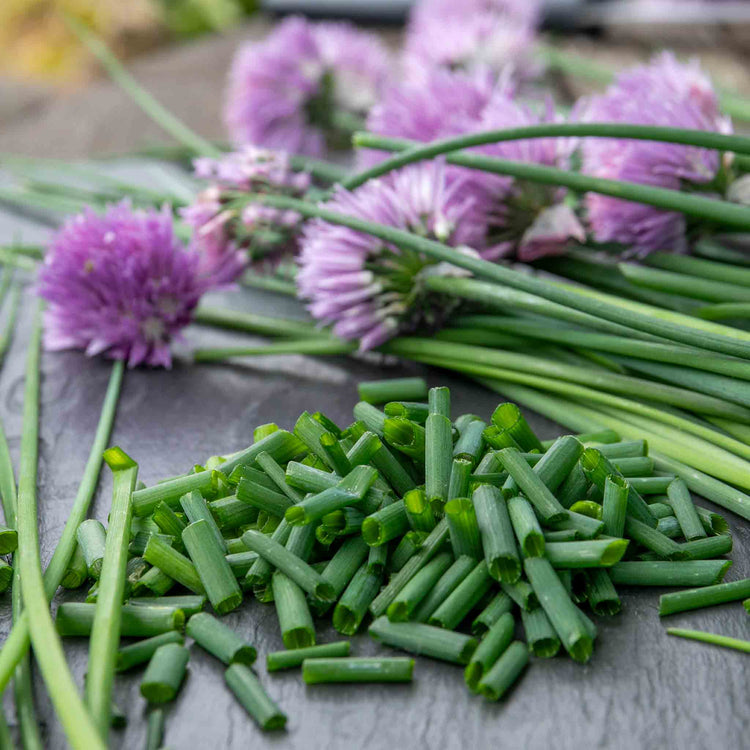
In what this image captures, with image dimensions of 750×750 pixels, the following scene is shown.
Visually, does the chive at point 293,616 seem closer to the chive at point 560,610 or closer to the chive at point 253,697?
the chive at point 253,697

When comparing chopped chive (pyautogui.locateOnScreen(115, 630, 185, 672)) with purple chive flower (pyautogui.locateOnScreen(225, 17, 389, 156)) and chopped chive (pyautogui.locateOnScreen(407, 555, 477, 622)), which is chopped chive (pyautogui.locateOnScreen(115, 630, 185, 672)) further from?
purple chive flower (pyautogui.locateOnScreen(225, 17, 389, 156))

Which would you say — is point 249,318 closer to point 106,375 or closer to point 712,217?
point 106,375

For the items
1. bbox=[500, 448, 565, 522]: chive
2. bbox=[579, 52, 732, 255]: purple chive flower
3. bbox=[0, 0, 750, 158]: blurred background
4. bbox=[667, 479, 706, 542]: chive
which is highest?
bbox=[579, 52, 732, 255]: purple chive flower

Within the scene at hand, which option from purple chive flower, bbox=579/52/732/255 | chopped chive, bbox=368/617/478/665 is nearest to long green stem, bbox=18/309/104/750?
chopped chive, bbox=368/617/478/665

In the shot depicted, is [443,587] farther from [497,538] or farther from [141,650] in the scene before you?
[141,650]

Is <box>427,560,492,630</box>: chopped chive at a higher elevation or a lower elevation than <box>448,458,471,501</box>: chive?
lower

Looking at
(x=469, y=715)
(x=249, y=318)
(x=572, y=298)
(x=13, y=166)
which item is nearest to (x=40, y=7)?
(x=13, y=166)

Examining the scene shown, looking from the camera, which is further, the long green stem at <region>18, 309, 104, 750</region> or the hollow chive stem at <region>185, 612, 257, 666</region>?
the hollow chive stem at <region>185, 612, 257, 666</region>

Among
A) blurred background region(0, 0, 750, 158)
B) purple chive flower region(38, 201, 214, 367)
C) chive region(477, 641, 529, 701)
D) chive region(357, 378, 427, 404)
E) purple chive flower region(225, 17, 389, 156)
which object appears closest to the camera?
chive region(477, 641, 529, 701)
